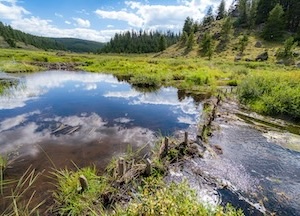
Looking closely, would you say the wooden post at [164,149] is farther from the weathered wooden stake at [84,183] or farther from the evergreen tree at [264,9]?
the evergreen tree at [264,9]

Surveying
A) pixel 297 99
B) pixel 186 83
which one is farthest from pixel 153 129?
pixel 186 83

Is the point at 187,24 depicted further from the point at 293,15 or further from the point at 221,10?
the point at 293,15

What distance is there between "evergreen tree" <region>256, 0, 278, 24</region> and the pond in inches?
2890

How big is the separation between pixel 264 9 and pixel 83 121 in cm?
8628

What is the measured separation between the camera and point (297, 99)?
54.1 feet

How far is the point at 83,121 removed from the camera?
51.0ft

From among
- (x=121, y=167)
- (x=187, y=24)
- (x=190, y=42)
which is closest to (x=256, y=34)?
(x=190, y=42)

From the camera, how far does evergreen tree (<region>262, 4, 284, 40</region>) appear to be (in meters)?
69.4

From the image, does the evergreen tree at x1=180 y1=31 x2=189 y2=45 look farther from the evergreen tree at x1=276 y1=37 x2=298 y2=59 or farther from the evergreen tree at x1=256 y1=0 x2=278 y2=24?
the evergreen tree at x1=276 y1=37 x2=298 y2=59

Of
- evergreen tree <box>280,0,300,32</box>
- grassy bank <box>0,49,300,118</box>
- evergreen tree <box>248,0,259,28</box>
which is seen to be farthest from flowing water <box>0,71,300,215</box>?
evergreen tree <box>248,0,259,28</box>

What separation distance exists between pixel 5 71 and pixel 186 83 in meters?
29.1

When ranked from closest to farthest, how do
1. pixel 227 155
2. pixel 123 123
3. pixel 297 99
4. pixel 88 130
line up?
pixel 227 155 < pixel 88 130 < pixel 123 123 < pixel 297 99

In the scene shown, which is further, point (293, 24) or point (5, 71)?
point (293, 24)

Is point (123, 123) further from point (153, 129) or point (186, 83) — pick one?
point (186, 83)
